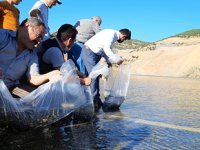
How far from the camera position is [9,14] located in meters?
6.68

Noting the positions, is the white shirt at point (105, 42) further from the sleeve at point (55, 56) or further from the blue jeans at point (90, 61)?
the sleeve at point (55, 56)

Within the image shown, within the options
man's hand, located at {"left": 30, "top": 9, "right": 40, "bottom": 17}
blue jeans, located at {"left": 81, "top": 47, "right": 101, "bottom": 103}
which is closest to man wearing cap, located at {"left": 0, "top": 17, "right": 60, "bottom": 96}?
man's hand, located at {"left": 30, "top": 9, "right": 40, "bottom": 17}

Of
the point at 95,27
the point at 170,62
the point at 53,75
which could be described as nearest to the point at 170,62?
the point at 170,62

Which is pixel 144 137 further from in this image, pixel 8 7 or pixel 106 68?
pixel 8 7

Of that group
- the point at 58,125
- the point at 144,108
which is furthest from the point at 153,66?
the point at 58,125

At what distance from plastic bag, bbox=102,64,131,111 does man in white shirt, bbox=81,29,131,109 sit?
0.65 ft

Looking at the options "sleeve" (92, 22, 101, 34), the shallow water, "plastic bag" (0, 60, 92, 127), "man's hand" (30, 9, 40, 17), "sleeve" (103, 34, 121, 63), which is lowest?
the shallow water

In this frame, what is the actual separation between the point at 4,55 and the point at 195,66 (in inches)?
1466

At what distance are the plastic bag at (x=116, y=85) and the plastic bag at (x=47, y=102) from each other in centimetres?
211

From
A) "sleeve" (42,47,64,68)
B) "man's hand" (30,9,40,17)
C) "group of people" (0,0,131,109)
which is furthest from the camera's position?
"man's hand" (30,9,40,17)

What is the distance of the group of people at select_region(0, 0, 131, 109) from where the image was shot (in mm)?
4906

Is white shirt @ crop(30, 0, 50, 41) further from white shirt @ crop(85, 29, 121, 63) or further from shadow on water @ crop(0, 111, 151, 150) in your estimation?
shadow on water @ crop(0, 111, 151, 150)

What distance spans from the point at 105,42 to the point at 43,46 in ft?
7.11

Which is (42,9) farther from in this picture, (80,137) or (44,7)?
(80,137)
